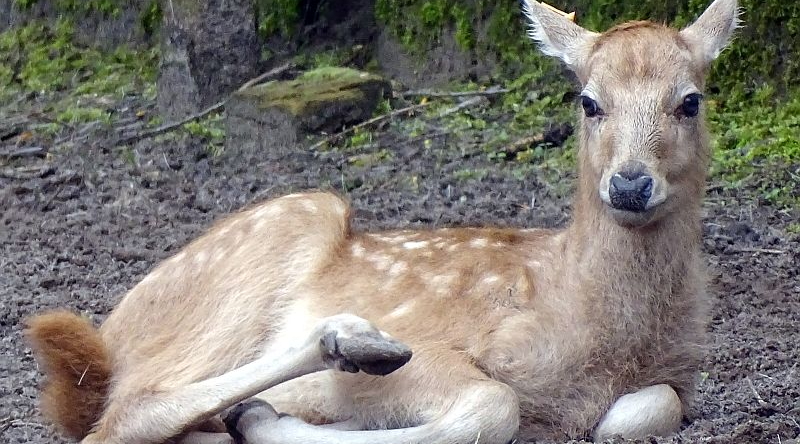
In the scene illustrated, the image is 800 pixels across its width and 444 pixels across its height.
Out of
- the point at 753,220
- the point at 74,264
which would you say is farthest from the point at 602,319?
the point at 74,264

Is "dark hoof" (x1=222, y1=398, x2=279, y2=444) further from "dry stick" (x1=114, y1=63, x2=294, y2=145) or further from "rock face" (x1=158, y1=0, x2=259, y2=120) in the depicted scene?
"rock face" (x1=158, y1=0, x2=259, y2=120)

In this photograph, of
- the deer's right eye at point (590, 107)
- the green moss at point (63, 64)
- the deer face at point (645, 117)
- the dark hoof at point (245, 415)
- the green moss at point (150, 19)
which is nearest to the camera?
the deer face at point (645, 117)

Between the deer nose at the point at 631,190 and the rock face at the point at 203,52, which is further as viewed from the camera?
the rock face at the point at 203,52

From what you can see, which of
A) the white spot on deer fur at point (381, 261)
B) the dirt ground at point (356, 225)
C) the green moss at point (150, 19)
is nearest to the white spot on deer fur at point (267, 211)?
the white spot on deer fur at point (381, 261)

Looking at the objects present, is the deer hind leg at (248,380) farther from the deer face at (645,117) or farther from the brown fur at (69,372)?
the deer face at (645,117)

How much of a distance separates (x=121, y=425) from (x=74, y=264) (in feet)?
10.3

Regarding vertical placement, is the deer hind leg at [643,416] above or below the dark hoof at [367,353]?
below

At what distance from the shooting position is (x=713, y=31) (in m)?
5.34

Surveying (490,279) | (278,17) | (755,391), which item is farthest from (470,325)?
(278,17)

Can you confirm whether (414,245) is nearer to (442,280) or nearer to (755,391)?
(442,280)

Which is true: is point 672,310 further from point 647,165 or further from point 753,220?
point 753,220

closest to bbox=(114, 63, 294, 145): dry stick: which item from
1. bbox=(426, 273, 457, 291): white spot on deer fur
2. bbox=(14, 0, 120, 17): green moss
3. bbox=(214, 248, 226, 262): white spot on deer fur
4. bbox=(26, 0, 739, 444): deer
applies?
bbox=(14, 0, 120, 17): green moss

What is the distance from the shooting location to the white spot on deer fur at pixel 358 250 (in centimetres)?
545

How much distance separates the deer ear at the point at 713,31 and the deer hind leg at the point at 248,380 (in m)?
1.67
